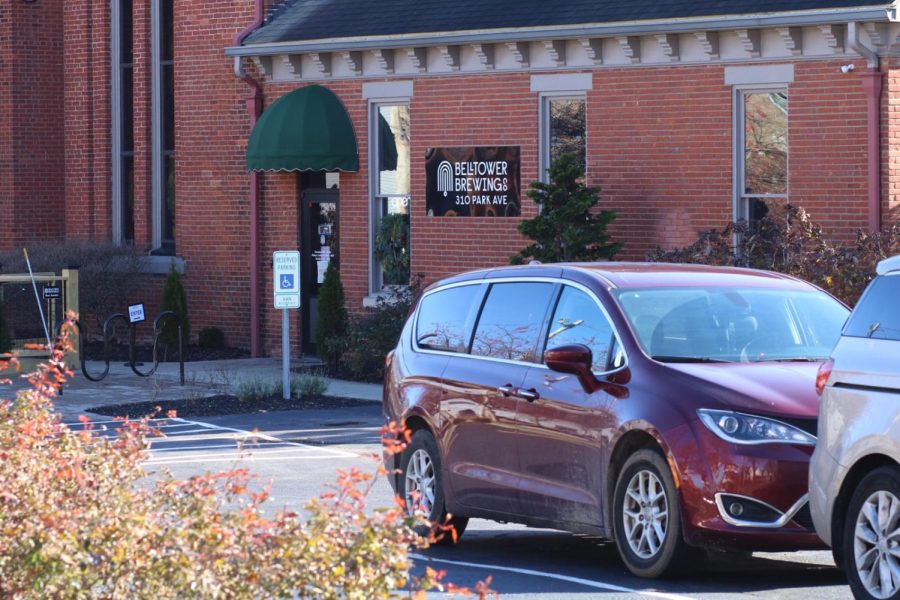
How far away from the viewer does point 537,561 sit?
10.2 metres

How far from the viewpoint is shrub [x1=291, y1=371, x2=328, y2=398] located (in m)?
19.8

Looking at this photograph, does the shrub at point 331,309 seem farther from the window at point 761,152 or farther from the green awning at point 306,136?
the window at point 761,152

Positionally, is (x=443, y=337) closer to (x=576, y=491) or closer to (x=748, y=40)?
(x=576, y=491)

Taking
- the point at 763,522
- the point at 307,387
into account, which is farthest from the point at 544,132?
the point at 763,522

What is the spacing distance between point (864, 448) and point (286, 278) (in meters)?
12.2

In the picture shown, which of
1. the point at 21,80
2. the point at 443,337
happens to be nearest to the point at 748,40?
the point at 443,337

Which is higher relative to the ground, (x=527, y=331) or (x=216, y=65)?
(x=216, y=65)

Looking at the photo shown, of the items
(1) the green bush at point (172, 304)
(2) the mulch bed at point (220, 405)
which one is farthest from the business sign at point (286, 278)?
(1) the green bush at point (172, 304)

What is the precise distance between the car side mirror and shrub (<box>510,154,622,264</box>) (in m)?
10.2

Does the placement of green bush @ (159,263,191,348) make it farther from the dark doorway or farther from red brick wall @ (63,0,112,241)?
red brick wall @ (63,0,112,241)

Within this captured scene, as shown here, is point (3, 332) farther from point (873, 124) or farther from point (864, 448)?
point (864, 448)

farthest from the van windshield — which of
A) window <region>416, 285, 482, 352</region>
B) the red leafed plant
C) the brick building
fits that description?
the brick building

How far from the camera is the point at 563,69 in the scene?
21.4m

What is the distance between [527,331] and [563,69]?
11.5 meters
